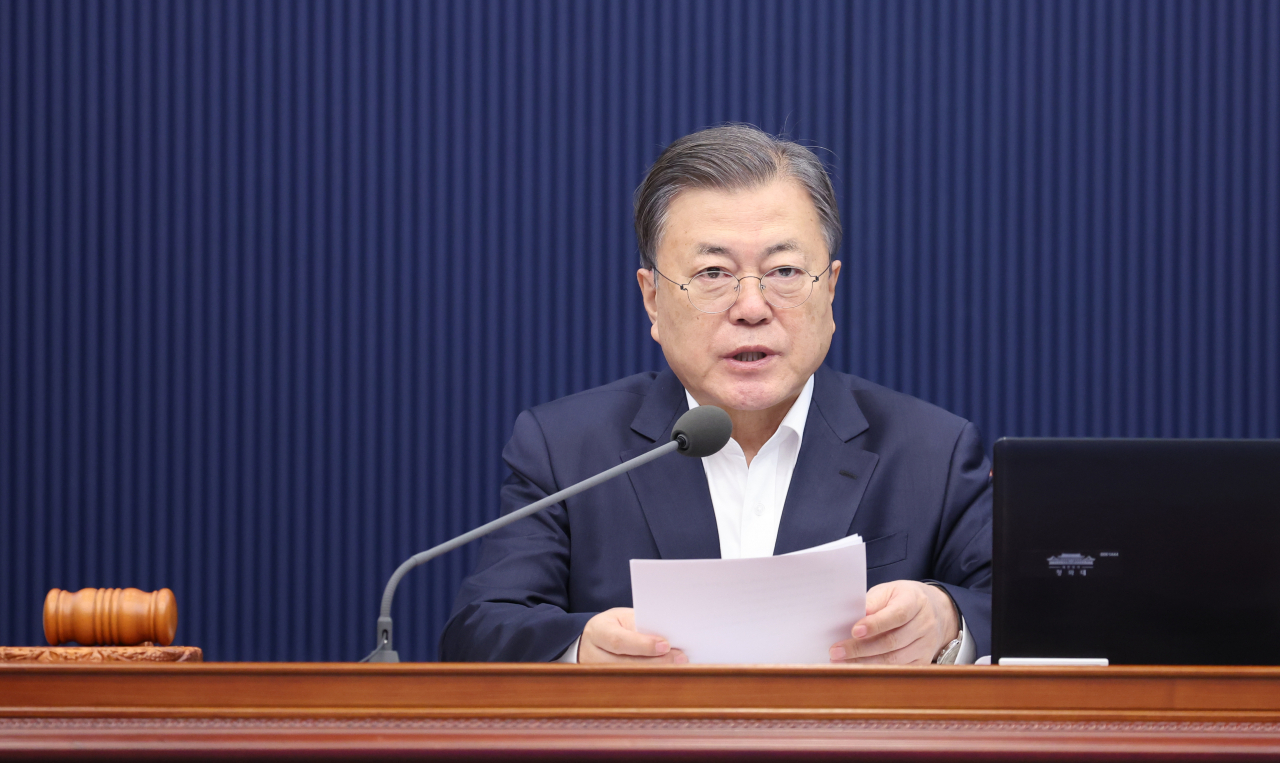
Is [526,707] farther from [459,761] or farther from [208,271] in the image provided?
[208,271]

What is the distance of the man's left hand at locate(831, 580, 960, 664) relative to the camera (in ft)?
3.68

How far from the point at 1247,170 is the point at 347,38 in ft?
7.90

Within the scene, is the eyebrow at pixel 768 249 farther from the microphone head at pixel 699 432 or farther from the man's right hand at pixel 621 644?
the man's right hand at pixel 621 644

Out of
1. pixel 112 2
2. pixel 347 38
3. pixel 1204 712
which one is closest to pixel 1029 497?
pixel 1204 712

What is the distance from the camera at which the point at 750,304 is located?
4.98 ft

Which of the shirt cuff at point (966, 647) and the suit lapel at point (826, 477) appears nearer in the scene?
the shirt cuff at point (966, 647)

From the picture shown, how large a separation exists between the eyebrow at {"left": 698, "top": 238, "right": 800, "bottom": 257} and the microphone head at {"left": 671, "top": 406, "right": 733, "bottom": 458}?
0.41 meters

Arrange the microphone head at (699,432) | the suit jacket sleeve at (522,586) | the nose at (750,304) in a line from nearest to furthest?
the microphone head at (699,432) < the suit jacket sleeve at (522,586) < the nose at (750,304)

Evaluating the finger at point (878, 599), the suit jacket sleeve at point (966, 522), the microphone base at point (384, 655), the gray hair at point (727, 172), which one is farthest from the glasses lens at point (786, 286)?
the microphone base at point (384, 655)

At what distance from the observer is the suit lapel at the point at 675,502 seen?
1603mm

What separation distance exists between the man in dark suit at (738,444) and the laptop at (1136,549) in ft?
1.65

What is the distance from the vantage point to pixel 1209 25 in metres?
2.75

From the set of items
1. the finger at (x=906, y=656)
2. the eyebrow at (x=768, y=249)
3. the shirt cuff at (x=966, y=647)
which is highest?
the eyebrow at (x=768, y=249)

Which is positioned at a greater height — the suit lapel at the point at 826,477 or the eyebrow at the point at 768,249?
the eyebrow at the point at 768,249
